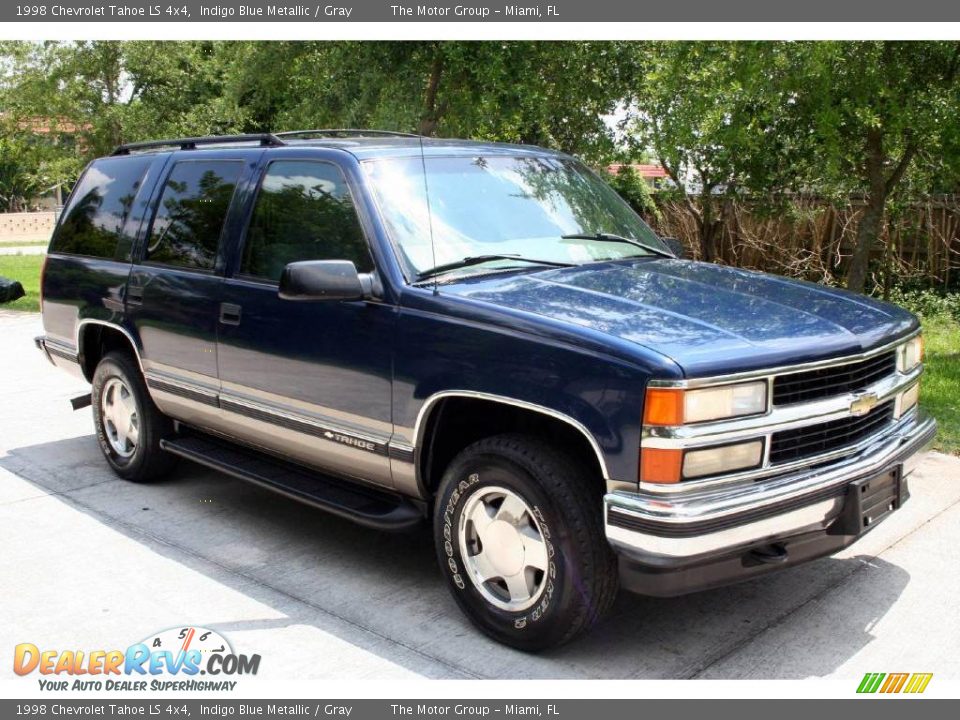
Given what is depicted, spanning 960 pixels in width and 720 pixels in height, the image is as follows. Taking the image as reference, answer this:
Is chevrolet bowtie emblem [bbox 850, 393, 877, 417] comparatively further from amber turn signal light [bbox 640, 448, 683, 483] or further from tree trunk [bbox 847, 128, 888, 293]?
tree trunk [bbox 847, 128, 888, 293]

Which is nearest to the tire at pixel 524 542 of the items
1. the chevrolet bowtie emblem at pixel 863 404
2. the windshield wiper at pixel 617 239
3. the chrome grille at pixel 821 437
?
the chrome grille at pixel 821 437

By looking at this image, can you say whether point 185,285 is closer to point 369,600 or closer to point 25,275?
point 369,600

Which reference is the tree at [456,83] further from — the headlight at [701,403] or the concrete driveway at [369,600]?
the headlight at [701,403]

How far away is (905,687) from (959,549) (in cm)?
155

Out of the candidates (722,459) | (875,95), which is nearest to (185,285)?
(722,459)

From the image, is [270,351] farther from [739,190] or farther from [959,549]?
[739,190]

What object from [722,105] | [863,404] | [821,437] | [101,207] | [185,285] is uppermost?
[722,105]

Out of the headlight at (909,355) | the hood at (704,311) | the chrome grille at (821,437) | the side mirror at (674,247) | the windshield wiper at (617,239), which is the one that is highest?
the windshield wiper at (617,239)

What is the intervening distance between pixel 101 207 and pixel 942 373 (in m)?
6.96

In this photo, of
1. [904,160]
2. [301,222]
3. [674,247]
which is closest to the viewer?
[301,222]

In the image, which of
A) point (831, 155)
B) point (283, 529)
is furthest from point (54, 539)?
point (831, 155)

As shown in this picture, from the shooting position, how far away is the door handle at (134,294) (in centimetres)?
580

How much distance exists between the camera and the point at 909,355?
4.50 metres

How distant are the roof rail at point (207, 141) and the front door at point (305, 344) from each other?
23 cm
